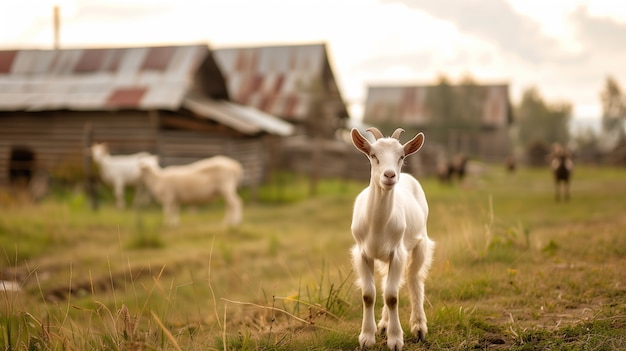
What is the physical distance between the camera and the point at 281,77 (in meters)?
29.5

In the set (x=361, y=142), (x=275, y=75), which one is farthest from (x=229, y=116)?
(x=361, y=142)

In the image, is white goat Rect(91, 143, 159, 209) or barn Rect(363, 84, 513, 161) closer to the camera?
white goat Rect(91, 143, 159, 209)

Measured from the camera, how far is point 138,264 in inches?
378

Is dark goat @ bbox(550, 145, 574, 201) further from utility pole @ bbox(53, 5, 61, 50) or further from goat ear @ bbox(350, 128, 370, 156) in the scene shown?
utility pole @ bbox(53, 5, 61, 50)

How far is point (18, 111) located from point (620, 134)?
134 ft

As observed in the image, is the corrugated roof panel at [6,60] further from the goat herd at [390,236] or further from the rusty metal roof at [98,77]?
the goat herd at [390,236]

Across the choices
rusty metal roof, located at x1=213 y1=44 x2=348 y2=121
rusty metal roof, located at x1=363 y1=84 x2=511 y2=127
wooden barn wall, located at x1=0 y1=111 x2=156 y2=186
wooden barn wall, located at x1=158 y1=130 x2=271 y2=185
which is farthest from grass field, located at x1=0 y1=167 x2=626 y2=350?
rusty metal roof, located at x1=363 y1=84 x2=511 y2=127

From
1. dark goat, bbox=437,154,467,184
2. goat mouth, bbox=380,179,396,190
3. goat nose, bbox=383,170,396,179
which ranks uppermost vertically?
goat nose, bbox=383,170,396,179

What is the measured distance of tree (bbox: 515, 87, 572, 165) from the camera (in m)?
50.4

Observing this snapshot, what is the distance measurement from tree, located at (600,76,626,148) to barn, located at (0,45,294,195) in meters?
38.2

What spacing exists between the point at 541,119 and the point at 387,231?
51.9m

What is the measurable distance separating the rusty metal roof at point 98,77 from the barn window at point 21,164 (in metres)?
2.09

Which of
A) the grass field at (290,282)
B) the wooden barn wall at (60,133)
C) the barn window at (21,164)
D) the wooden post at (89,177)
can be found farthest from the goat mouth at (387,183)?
the barn window at (21,164)

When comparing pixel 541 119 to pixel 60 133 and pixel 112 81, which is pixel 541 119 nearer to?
pixel 112 81
